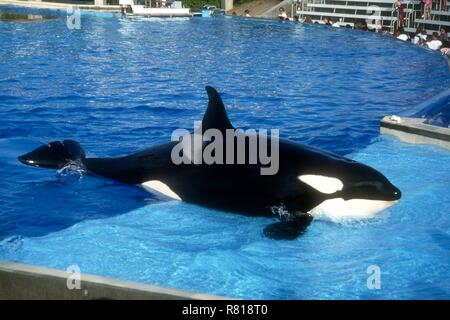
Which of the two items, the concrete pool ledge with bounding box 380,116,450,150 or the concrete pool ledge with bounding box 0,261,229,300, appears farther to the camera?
the concrete pool ledge with bounding box 380,116,450,150

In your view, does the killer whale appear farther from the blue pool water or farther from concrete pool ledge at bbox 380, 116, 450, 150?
concrete pool ledge at bbox 380, 116, 450, 150

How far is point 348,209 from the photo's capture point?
530cm

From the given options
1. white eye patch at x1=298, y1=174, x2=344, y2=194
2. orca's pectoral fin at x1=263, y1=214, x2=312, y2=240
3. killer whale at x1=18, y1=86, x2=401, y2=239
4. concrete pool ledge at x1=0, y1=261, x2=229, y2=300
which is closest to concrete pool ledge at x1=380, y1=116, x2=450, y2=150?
killer whale at x1=18, y1=86, x2=401, y2=239

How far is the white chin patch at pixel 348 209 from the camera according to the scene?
5164mm

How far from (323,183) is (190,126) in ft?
17.1

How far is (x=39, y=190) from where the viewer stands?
21.5 feet

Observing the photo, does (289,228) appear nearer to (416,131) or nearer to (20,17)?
(416,131)

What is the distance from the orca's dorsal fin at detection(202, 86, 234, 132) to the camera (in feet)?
17.7

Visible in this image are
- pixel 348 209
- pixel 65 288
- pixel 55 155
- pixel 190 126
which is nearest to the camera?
pixel 65 288

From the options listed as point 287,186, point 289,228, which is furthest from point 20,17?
point 289,228

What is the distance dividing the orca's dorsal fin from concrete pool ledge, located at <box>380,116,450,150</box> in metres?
3.95
